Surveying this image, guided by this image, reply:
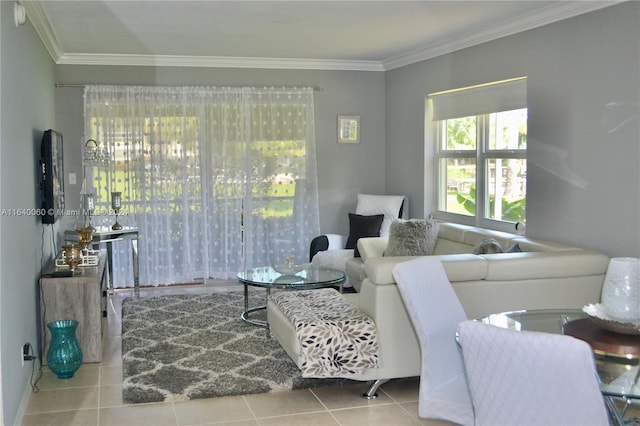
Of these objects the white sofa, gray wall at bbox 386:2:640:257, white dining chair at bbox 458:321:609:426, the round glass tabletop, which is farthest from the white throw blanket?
gray wall at bbox 386:2:640:257

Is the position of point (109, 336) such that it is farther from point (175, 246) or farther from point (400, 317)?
point (400, 317)

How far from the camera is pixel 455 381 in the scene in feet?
9.48

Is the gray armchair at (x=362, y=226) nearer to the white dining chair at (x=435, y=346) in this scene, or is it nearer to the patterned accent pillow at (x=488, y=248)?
the patterned accent pillow at (x=488, y=248)

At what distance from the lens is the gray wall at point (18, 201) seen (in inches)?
129

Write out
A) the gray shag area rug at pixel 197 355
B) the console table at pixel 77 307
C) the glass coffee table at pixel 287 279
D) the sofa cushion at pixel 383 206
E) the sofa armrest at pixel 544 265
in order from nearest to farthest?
1. the sofa armrest at pixel 544 265
2. the gray shag area rug at pixel 197 355
3. the console table at pixel 77 307
4. the glass coffee table at pixel 287 279
5. the sofa cushion at pixel 383 206

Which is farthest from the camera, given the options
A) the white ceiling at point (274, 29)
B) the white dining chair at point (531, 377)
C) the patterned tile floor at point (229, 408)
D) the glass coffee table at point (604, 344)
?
the white ceiling at point (274, 29)

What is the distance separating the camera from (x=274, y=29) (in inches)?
218

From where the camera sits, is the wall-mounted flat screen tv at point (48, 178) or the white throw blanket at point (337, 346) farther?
the wall-mounted flat screen tv at point (48, 178)

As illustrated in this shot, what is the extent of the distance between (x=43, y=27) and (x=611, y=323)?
14.5 feet

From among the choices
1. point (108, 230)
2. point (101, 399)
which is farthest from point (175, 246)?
point (101, 399)

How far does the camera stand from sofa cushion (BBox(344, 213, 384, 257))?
268 inches

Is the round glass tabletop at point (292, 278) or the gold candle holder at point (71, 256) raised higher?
the gold candle holder at point (71, 256)

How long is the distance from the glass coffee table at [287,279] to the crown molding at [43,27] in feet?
7.76

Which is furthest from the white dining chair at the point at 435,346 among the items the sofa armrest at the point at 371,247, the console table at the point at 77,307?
the sofa armrest at the point at 371,247
